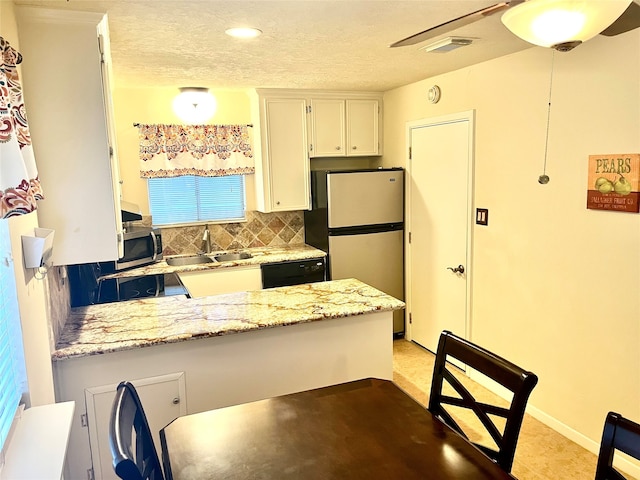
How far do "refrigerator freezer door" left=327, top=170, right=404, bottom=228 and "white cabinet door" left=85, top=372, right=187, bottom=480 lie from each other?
2221 mm

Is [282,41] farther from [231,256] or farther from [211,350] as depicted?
[231,256]

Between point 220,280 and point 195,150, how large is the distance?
1270 mm

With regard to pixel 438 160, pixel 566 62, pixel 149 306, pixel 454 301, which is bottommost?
pixel 454 301

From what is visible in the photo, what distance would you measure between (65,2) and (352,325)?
6.49 ft

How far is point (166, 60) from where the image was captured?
2918 mm

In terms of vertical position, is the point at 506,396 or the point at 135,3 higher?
the point at 135,3

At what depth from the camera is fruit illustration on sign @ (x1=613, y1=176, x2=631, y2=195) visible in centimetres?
234

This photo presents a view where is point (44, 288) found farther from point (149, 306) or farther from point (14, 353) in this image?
point (149, 306)

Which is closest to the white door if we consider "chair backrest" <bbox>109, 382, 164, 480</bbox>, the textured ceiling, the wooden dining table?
the textured ceiling

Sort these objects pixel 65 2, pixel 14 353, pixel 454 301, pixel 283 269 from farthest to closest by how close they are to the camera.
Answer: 1. pixel 283 269
2. pixel 454 301
3. pixel 65 2
4. pixel 14 353

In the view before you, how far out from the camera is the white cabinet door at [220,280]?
3.90 meters

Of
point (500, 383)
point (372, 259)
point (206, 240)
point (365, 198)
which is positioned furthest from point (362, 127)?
point (500, 383)

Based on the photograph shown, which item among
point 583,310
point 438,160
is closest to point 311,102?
point 438,160

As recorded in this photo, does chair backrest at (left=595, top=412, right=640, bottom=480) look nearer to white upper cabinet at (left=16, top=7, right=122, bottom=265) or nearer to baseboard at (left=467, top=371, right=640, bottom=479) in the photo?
baseboard at (left=467, top=371, right=640, bottom=479)
